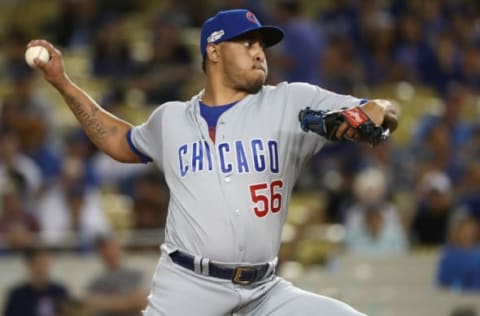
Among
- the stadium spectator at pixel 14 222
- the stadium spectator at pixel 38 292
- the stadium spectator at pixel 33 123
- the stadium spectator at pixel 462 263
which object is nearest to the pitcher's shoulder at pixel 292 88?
the stadium spectator at pixel 462 263

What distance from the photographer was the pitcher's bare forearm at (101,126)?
6.14 metres

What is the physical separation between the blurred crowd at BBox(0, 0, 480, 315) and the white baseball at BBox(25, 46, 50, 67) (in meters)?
3.69

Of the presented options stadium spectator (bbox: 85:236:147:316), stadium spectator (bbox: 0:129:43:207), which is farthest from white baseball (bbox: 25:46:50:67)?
stadium spectator (bbox: 0:129:43:207)

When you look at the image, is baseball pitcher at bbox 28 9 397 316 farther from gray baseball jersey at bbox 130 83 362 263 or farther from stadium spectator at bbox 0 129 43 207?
stadium spectator at bbox 0 129 43 207

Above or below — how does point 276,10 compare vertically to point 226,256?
Answer: above

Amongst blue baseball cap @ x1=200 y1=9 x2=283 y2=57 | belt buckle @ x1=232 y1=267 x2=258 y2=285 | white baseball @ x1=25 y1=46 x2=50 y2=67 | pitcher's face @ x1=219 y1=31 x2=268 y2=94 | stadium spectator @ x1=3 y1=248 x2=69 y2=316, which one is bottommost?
stadium spectator @ x1=3 y1=248 x2=69 y2=316

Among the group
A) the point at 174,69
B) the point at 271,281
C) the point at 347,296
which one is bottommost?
the point at 347,296

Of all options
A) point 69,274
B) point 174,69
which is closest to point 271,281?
point 69,274

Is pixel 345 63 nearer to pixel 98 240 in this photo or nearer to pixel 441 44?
pixel 441 44

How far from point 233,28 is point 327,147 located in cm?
585

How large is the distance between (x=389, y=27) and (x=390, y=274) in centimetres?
433

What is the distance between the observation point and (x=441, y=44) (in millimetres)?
13141

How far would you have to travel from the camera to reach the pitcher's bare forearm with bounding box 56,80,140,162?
20.1ft

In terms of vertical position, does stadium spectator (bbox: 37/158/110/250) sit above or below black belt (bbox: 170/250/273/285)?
below
